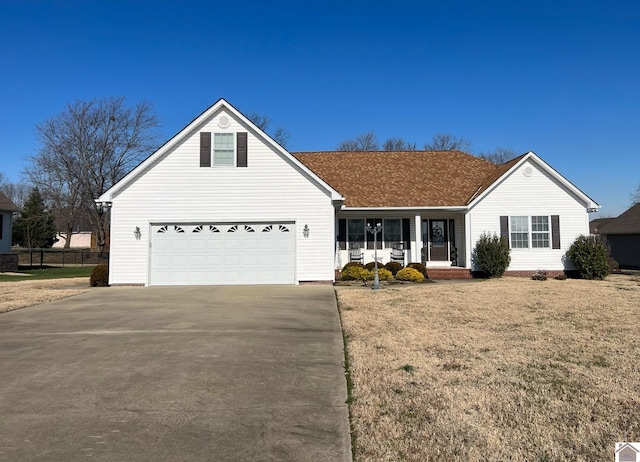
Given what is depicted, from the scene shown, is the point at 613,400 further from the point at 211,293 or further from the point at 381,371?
the point at 211,293

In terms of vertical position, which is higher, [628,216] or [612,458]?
[628,216]

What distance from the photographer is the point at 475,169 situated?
71.4ft

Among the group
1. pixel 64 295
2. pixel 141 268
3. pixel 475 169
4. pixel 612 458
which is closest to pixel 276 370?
pixel 612 458

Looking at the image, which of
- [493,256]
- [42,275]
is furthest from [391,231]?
[42,275]

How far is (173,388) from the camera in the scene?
4879 millimetres

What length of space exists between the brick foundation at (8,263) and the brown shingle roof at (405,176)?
19.7 metres

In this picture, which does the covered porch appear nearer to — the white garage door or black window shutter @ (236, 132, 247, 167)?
the white garage door

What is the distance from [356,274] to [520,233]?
7734 mm

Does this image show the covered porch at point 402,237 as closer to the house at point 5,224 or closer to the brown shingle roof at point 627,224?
the brown shingle roof at point 627,224

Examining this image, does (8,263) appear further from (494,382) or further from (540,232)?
(494,382)

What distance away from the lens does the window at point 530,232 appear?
1833cm

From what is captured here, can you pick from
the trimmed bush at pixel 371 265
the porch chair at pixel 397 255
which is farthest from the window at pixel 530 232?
the trimmed bush at pixel 371 265

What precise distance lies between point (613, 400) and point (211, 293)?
11.1 metres

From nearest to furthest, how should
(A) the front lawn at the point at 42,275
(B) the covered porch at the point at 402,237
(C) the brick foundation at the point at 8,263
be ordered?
(B) the covered porch at the point at 402,237 < (A) the front lawn at the point at 42,275 < (C) the brick foundation at the point at 8,263
